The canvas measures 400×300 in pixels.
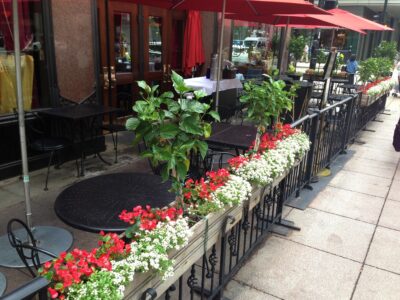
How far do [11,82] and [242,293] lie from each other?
13.7ft

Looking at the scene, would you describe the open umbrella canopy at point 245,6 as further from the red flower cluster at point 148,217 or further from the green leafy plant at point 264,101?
the red flower cluster at point 148,217

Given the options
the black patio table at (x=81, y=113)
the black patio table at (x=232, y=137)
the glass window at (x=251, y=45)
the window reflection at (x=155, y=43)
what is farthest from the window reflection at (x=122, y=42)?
the glass window at (x=251, y=45)

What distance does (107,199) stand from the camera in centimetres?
285

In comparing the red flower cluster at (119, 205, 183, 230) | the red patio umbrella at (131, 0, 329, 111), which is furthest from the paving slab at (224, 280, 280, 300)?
the red patio umbrella at (131, 0, 329, 111)

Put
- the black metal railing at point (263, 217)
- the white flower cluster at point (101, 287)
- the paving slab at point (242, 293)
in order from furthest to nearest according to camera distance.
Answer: the paving slab at point (242, 293) < the black metal railing at point (263, 217) < the white flower cluster at point (101, 287)

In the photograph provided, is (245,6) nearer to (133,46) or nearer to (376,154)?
(133,46)

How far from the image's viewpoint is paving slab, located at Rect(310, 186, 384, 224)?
15.3ft

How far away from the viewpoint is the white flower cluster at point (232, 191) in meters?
2.48

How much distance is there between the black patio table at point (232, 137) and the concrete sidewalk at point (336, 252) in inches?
41.8

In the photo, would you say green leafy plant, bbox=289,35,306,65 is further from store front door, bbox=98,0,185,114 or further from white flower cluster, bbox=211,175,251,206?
white flower cluster, bbox=211,175,251,206

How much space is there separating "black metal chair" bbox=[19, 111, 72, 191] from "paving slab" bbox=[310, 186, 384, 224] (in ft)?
11.1

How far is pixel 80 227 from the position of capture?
2461 millimetres

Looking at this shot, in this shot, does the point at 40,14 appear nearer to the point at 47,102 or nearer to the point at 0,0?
the point at 0,0

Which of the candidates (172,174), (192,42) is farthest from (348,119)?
(172,174)
